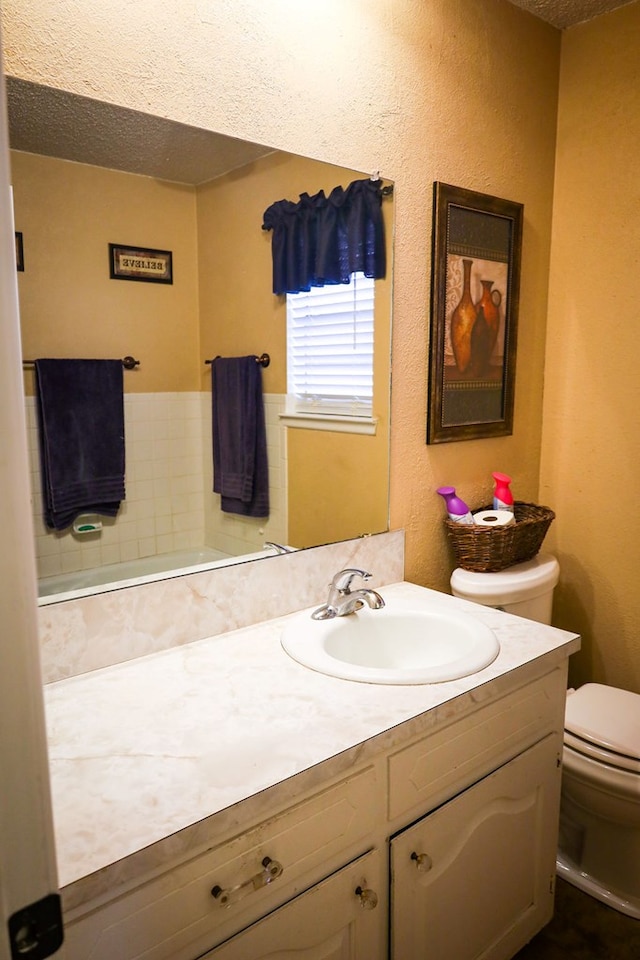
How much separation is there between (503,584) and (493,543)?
11 cm

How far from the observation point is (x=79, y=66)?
1.17 meters

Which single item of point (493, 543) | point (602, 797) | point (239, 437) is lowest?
point (602, 797)

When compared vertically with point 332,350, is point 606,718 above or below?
below

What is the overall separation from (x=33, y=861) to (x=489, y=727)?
1.02m

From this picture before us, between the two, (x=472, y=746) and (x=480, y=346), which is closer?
(x=472, y=746)

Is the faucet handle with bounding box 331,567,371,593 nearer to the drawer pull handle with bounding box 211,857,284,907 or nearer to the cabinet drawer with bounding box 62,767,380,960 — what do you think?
the cabinet drawer with bounding box 62,767,380,960

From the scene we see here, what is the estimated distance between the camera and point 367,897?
1.11 metres

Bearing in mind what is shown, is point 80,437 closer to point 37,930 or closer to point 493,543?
point 37,930

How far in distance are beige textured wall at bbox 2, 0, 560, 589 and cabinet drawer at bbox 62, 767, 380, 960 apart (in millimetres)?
888

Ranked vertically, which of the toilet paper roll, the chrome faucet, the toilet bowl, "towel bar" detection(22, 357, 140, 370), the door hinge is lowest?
the toilet bowl

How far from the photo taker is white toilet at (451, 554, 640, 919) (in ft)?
5.35

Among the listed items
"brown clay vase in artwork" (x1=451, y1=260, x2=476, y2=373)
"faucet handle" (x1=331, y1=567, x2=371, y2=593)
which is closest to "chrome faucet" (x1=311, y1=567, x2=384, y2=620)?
"faucet handle" (x1=331, y1=567, x2=371, y2=593)

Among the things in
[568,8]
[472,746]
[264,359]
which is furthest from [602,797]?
[568,8]

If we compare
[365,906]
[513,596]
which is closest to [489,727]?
[365,906]
